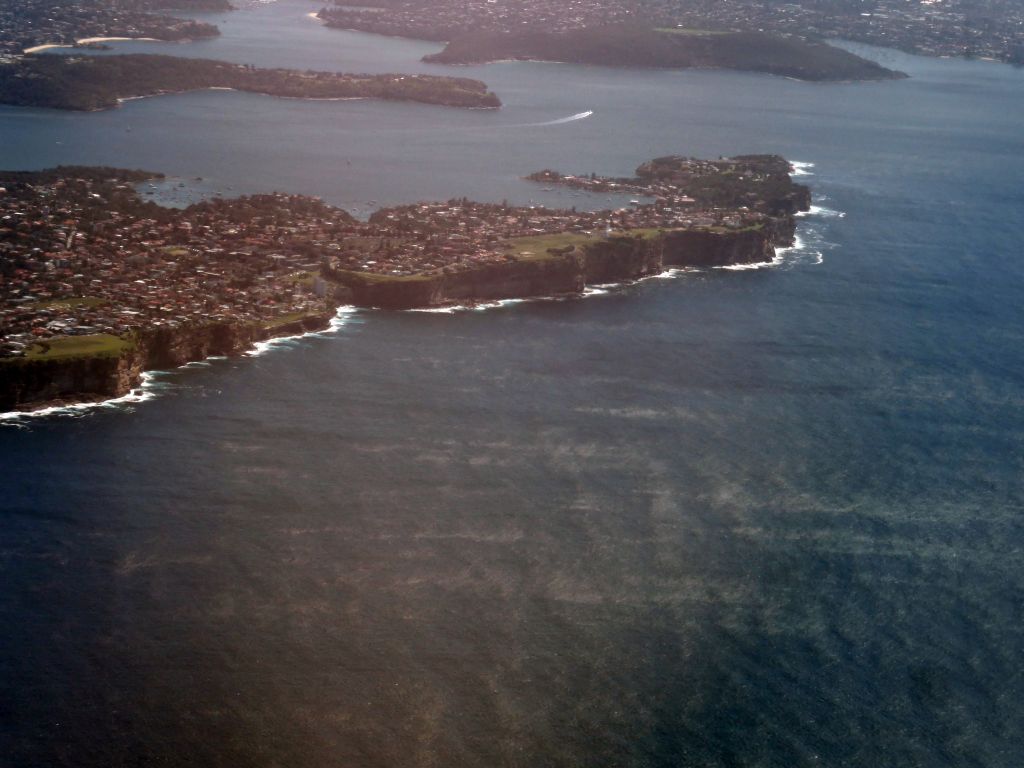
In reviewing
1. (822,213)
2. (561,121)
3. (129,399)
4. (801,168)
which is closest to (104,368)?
(129,399)

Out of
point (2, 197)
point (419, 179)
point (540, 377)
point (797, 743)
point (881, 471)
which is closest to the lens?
point (797, 743)

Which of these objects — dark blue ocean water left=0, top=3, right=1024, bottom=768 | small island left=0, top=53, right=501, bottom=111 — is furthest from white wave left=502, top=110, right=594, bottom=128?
dark blue ocean water left=0, top=3, right=1024, bottom=768

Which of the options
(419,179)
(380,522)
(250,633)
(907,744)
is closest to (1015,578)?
(907,744)

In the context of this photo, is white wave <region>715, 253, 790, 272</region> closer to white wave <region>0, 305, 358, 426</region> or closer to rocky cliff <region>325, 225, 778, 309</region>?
rocky cliff <region>325, 225, 778, 309</region>

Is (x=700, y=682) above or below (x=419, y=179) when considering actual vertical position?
below

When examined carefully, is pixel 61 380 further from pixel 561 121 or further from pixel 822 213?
pixel 561 121

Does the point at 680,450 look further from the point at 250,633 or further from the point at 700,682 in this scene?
the point at 250,633

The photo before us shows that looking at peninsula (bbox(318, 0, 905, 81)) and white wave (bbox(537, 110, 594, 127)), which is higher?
peninsula (bbox(318, 0, 905, 81))
